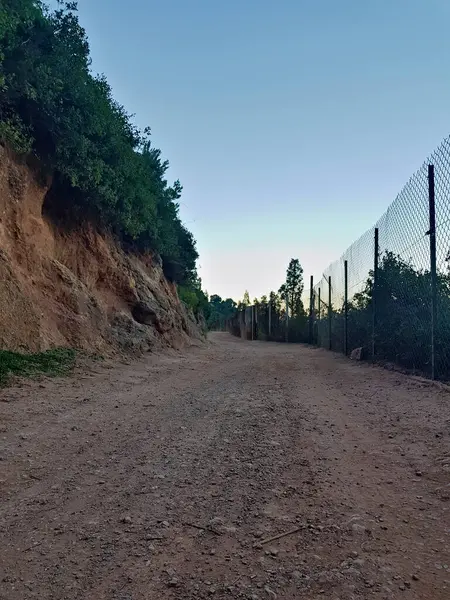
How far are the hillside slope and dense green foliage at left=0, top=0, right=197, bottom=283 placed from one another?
0.47m

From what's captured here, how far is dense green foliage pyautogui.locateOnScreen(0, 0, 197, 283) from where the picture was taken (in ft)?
24.3

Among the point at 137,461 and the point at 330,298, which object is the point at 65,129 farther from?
the point at 330,298

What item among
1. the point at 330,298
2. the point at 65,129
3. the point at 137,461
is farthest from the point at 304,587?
the point at 330,298

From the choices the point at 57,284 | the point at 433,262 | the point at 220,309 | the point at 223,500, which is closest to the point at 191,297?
the point at 57,284

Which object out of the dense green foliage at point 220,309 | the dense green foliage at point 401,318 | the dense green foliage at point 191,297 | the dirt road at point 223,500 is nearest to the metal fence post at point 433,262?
the dense green foliage at point 401,318

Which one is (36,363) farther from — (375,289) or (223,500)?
(375,289)

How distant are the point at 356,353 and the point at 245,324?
78.2ft

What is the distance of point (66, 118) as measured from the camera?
830 centimetres

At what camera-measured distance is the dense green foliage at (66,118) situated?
7.41 m

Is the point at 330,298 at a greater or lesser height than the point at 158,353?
greater

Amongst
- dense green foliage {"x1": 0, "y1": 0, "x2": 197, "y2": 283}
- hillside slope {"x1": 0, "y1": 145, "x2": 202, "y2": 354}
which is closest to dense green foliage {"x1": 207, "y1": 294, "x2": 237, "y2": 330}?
hillside slope {"x1": 0, "y1": 145, "x2": 202, "y2": 354}

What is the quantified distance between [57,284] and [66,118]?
319 centimetres

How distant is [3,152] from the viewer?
7.74 m

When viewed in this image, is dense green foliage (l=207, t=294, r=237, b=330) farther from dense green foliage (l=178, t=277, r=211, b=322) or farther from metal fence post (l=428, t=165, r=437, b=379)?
metal fence post (l=428, t=165, r=437, b=379)
